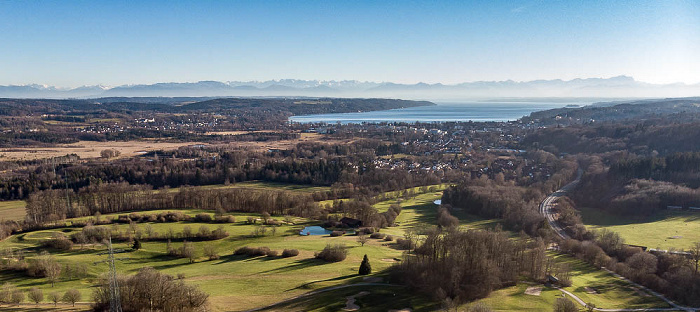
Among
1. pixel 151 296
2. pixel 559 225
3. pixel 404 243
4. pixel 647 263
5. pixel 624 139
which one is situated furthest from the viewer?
pixel 624 139

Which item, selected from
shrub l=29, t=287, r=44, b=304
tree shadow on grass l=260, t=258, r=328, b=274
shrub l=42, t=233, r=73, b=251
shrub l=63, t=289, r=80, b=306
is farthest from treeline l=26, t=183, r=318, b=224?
shrub l=63, t=289, r=80, b=306

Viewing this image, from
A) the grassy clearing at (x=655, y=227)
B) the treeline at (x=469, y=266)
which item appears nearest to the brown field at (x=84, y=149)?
the treeline at (x=469, y=266)

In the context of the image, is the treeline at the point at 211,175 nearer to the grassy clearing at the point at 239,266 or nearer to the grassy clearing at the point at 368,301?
the grassy clearing at the point at 239,266

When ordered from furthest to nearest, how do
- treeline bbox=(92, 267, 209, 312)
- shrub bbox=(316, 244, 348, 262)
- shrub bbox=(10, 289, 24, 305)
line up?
shrub bbox=(316, 244, 348, 262)
shrub bbox=(10, 289, 24, 305)
treeline bbox=(92, 267, 209, 312)

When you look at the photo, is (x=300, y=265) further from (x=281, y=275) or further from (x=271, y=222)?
(x=271, y=222)

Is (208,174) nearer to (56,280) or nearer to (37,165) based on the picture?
(37,165)

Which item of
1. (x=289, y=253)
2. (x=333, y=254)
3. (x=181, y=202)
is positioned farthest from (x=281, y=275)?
(x=181, y=202)

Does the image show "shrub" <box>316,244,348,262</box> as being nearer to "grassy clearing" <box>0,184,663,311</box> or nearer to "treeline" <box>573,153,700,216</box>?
"grassy clearing" <box>0,184,663,311</box>
